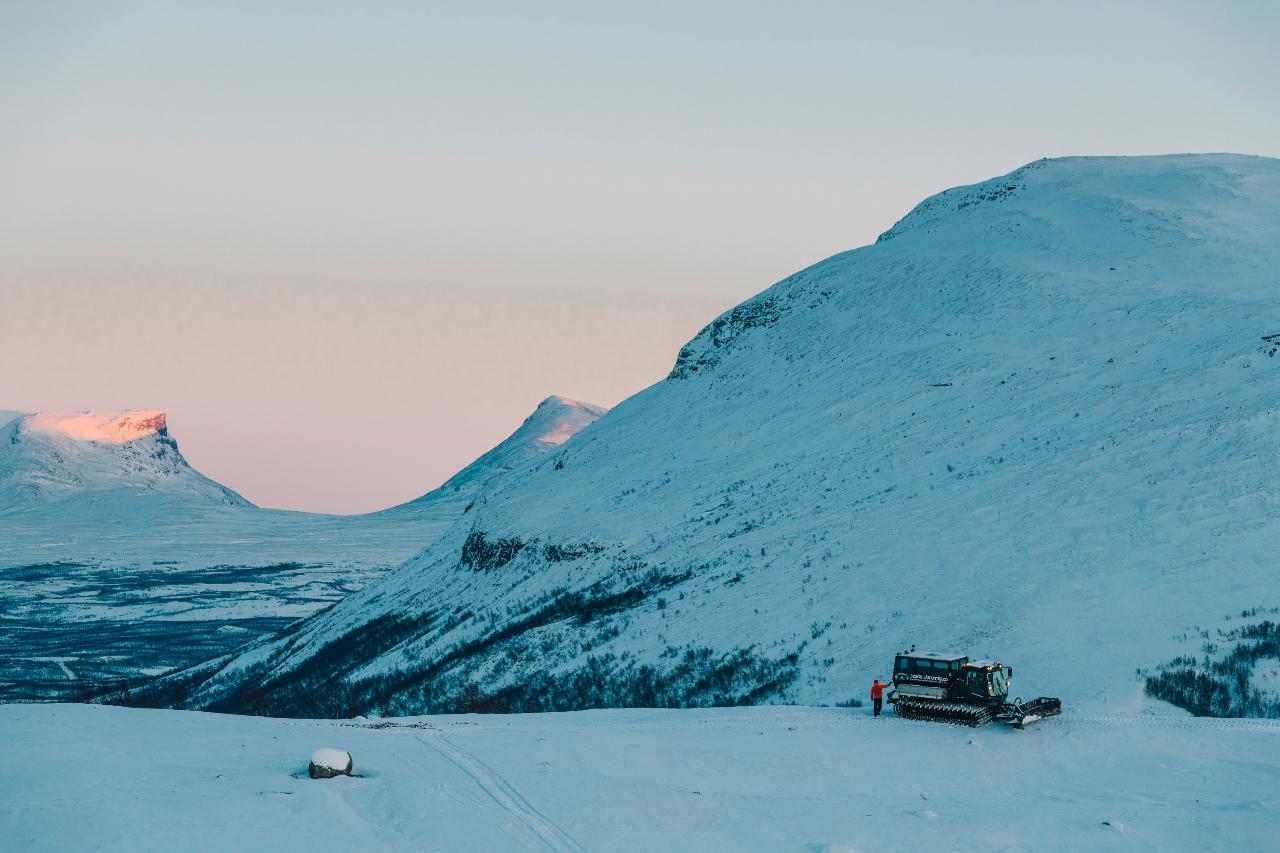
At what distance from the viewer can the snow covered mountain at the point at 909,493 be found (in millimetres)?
36384

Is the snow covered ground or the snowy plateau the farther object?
the snowy plateau

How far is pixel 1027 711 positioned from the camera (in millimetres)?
25172

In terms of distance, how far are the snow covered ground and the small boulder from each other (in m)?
0.32

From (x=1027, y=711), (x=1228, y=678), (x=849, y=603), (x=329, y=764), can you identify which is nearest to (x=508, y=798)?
(x=329, y=764)

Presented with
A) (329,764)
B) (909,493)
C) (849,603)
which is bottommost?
(329,764)

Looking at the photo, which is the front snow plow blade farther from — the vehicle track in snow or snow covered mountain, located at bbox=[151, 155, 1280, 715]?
the vehicle track in snow

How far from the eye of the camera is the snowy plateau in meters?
18.6

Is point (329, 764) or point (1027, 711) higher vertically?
point (1027, 711)

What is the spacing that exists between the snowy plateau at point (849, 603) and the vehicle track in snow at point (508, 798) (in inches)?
4.3

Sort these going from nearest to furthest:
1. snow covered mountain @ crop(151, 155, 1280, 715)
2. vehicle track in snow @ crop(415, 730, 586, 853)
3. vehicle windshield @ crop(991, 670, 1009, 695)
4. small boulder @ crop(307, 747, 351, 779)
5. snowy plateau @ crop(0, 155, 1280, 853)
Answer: vehicle track in snow @ crop(415, 730, 586, 853)
snowy plateau @ crop(0, 155, 1280, 853)
small boulder @ crop(307, 747, 351, 779)
vehicle windshield @ crop(991, 670, 1009, 695)
snow covered mountain @ crop(151, 155, 1280, 715)

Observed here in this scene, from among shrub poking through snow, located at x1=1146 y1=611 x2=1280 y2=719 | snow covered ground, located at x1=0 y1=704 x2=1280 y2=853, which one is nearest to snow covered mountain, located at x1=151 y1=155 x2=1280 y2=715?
shrub poking through snow, located at x1=1146 y1=611 x2=1280 y2=719

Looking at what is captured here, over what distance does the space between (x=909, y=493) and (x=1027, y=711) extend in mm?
26523

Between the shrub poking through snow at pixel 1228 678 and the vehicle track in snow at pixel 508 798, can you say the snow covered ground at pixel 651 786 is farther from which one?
the shrub poking through snow at pixel 1228 678

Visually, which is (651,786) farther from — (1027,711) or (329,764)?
(1027,711)
